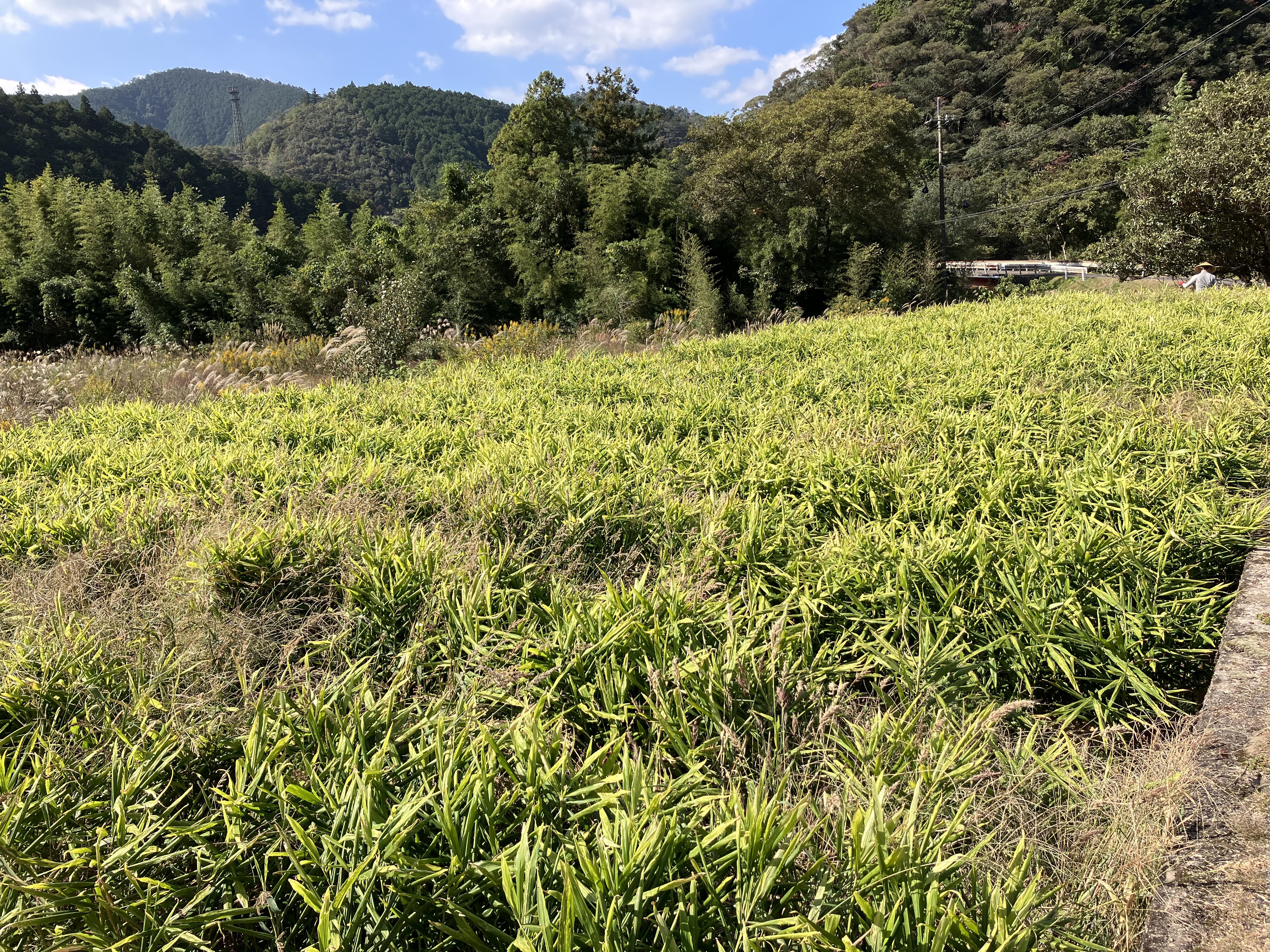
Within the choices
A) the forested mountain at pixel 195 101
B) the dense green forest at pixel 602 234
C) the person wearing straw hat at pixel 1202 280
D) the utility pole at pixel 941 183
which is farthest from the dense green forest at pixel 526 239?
the forested mountain at pixel 195 101

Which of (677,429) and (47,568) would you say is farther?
(677,429)

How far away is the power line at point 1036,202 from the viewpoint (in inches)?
1254

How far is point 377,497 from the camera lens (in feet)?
9.86

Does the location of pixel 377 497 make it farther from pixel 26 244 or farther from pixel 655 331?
pixel 26 244

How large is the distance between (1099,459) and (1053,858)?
Result: 2.21m

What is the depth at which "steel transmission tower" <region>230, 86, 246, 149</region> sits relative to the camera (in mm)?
103000

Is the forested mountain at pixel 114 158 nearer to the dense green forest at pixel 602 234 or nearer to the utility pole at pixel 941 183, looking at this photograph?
the dense green forest at pixel 602 234

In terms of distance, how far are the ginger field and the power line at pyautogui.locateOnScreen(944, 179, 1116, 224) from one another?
106 ft

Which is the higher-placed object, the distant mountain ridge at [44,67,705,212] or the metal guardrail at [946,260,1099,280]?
the distant mountain ridge at [44,67,705,212]

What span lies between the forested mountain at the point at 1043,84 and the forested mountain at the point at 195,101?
123m

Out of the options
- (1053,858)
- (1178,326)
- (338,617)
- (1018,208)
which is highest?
(1018,208)

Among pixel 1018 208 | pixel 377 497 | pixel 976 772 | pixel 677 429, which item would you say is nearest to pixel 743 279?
pixel 677 429

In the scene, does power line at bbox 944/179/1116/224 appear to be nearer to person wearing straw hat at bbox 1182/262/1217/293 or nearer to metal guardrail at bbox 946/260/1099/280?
metal guardrail at bbox 946/260/1099/280

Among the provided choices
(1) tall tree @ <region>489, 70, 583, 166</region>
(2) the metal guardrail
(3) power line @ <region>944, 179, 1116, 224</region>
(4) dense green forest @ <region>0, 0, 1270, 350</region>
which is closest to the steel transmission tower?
(4) dense green forest @ <region>0, 0, 1270, 350</region>
